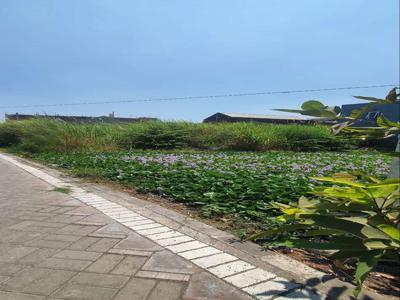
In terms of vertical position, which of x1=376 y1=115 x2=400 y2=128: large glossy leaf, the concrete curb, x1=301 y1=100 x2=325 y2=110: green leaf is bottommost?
the concrete curb

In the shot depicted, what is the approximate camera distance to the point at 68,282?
223cm

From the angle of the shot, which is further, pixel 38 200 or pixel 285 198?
pixel 38 200

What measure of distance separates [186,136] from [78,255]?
15.1 m

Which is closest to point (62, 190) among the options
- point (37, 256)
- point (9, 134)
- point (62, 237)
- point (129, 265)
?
point (62, 237)

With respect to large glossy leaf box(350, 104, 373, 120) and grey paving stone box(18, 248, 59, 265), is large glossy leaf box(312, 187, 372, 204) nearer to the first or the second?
large glossy leaf box(350, 104, 373, 120)

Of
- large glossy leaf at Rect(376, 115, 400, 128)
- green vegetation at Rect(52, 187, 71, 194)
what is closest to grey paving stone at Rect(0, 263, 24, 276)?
large glossy leaf at Rect(376, 115, 400, 128)

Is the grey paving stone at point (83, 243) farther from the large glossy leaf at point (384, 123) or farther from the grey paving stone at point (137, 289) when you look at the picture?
the large glossy leaf at point (384, 123)

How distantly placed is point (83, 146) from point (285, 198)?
38.4 feet

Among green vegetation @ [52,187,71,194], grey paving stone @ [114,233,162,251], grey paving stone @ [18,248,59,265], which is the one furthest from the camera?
green vegetation @ [52,187,71,194]

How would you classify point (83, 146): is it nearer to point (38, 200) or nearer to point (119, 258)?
point (38, 200)

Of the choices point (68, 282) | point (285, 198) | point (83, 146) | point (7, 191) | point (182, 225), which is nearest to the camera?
point (68, 282)

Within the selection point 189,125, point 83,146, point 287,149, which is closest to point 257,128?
point 287,149

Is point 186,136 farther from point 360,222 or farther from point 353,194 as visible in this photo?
point 360,222

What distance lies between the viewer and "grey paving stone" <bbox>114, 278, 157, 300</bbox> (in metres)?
2.04
